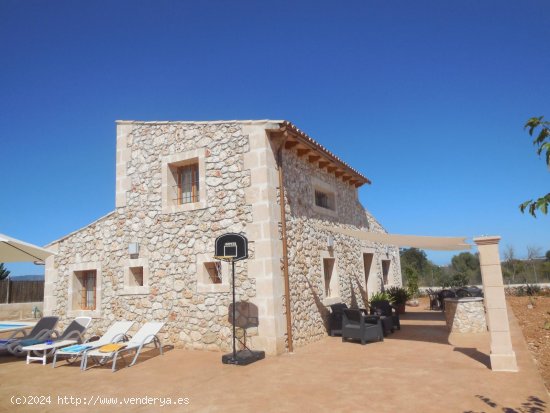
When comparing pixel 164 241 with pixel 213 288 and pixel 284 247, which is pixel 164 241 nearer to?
pixel 213 288

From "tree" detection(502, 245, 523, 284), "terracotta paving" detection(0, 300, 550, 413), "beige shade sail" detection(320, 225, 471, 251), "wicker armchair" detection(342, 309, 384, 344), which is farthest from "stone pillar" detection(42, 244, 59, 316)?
"tree" detection(502, 245, 523, 284)

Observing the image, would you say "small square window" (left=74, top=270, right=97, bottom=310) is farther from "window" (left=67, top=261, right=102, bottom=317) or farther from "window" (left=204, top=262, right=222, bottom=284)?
"window" (left=204, top=262, right=222, bottom=284)

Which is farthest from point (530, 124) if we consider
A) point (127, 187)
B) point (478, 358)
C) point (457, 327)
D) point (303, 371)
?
point (127, 187)

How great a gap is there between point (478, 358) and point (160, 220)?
298 inches

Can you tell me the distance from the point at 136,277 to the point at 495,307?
8.33 m

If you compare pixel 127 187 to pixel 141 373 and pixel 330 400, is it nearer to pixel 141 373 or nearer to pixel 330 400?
pixel 141 373

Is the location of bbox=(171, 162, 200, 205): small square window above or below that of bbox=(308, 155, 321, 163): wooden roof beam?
below

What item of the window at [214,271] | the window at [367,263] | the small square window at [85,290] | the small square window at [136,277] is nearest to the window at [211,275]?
the window at [214,271]

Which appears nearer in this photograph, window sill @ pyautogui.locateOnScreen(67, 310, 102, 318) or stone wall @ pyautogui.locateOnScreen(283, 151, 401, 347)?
stone wall @ pyautogui.locateOnScreen(283, 151, 401, 347)

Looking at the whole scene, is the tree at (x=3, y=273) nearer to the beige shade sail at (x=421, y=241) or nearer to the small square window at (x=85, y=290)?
the small square window at (x=85, y=290)

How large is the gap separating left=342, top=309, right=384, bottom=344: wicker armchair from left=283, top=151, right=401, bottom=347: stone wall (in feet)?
2.60

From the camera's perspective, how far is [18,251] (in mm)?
8812

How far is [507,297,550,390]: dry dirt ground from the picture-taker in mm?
6111

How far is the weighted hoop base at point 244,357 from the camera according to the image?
7.00 m
